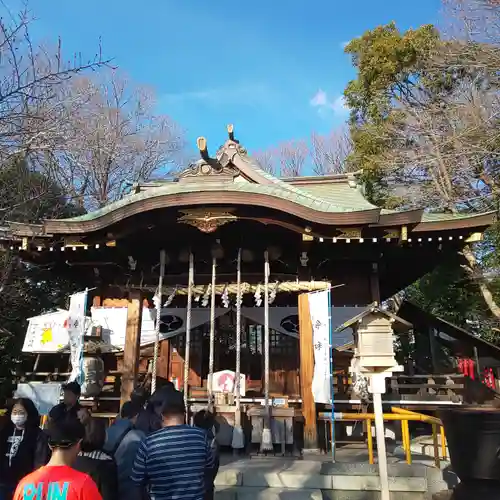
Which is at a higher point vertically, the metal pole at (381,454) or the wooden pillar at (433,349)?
the wooden pillar at (433,349)

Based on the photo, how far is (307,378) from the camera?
805cm

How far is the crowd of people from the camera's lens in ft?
6.87

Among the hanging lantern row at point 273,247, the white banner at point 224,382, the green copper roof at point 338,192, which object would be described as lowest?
the white banner at point 224,382

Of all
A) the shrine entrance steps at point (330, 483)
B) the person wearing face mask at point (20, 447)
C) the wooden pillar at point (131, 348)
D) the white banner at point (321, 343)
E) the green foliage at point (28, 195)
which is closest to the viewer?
the person wearing face mask at point (20, 447)

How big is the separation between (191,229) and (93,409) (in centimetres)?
419

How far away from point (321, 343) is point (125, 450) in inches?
195

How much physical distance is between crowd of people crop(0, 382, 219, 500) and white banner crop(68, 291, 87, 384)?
4.64 meters

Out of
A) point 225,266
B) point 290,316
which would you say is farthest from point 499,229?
point 225,266

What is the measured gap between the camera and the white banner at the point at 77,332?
8.59 m

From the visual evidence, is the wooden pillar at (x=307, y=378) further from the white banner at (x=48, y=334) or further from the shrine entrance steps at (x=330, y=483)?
the white banner at (x=48, y=334)

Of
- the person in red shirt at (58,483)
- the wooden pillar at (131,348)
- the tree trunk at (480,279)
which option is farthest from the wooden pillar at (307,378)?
the tree trunk at (480,279)

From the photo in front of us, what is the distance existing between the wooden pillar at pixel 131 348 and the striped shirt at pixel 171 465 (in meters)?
6.15

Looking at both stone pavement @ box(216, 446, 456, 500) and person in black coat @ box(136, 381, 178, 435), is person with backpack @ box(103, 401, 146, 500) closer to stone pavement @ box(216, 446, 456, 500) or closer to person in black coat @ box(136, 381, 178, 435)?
person in black coat @ box(136, 381, 178, 435)

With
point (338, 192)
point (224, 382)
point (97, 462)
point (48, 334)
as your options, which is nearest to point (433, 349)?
point (338, 192)
